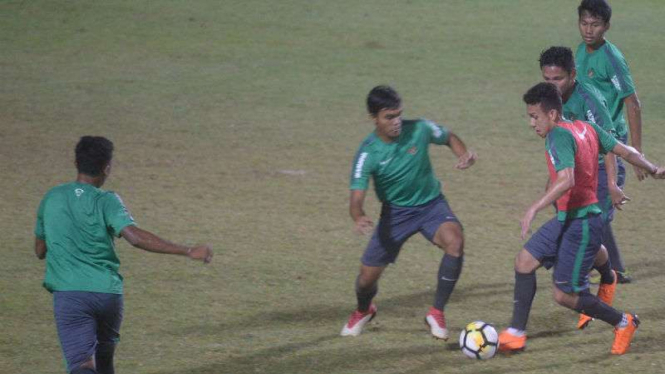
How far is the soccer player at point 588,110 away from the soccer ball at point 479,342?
99cm

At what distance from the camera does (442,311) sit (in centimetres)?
854

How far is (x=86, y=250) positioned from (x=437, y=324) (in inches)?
107

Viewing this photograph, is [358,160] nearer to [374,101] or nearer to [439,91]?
[374,101]

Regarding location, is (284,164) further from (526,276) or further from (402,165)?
Result: (526,276)

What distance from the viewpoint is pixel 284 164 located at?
14.2m

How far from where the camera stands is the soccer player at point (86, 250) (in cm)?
679

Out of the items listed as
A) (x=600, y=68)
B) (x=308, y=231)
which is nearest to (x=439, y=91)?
(x=308, y=231)

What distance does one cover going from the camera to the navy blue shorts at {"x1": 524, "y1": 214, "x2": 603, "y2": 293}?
8102mm

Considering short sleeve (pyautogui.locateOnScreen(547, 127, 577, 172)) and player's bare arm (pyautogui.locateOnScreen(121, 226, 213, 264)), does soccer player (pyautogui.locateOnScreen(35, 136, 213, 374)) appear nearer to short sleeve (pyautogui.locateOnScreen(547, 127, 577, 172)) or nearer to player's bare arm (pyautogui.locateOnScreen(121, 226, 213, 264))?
player's bare arm (pyautogui.locateOnScreen(121, 226, 213, 264))

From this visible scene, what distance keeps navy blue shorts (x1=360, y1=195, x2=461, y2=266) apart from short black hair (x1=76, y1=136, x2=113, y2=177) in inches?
96.6

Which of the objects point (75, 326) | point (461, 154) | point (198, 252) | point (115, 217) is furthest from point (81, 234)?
point (461, 154)

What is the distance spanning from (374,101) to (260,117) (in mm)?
8328

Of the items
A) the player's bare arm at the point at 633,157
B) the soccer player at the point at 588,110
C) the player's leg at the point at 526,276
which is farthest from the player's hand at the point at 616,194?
the player's leg at the point at 526,276

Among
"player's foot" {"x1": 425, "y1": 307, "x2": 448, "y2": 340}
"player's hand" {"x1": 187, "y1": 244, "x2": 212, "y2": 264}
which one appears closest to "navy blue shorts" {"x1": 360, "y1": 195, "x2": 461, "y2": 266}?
"player's foot" {"x1": 425, "y1": 307, "x2": 448, "y2": 340}
